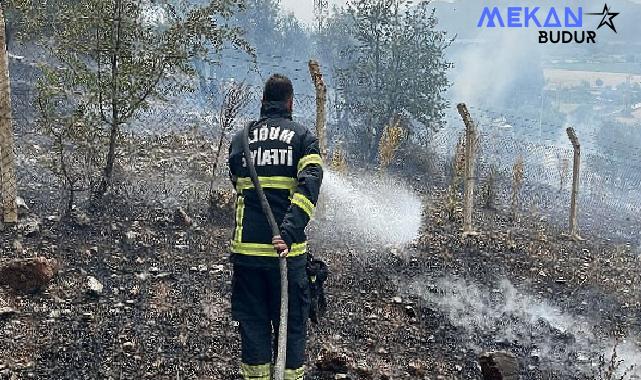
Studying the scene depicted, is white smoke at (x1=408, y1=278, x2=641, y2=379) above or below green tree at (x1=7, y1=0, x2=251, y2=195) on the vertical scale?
below

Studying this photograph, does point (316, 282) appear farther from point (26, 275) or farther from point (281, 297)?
point (26, 275)

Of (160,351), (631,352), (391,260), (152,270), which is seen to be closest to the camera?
(160,351)

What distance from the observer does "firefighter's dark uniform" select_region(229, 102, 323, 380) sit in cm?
378

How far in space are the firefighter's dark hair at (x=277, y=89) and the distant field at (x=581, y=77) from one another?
72.2m

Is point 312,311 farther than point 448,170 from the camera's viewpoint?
No

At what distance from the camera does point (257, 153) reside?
12.6ft

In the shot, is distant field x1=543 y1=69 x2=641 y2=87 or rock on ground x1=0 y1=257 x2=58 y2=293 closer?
rock on ground x1=0 y1=257 x2=58 y2=293

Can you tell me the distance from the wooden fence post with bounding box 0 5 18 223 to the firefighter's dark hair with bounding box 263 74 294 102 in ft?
12.1

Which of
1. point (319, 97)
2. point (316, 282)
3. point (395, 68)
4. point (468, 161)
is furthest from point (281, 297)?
point (395, 68)

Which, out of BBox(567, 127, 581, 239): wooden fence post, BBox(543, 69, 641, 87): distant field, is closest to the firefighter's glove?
BBox(567, 127, 581, 239): wooden fence post

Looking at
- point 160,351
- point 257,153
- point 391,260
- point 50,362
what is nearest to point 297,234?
point 257,153

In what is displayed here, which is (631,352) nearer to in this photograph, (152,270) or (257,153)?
(257,153)

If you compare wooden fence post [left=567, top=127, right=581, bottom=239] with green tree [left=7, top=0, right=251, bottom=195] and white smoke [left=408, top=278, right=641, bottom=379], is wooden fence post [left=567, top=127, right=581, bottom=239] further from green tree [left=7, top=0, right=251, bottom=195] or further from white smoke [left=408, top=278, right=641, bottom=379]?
green tree [left=7, top=0, right=251, bottom=195]

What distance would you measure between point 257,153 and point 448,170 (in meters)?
13.9
